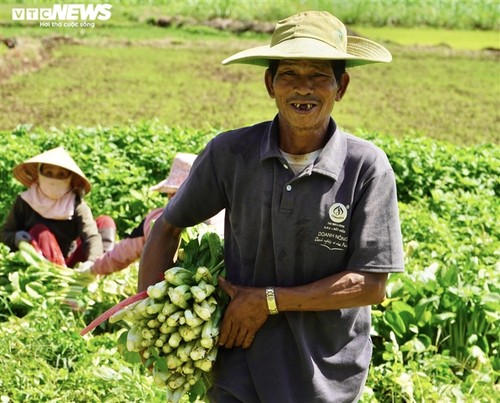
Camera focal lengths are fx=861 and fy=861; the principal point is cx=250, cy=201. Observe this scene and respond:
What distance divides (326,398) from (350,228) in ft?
1.57

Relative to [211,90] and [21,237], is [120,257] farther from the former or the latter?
[211,90]

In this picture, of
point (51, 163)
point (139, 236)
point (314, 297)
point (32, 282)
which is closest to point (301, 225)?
point (314, 297)

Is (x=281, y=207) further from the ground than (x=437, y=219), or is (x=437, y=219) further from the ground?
(x=281, y=207)

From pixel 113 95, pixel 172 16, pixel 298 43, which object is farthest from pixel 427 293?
pixel 172 16

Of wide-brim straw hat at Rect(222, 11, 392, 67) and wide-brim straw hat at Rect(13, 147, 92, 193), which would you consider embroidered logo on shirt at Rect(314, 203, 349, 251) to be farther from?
wide-brim straw hat at Rect(13, 147, 92, 193)

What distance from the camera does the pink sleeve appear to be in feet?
15.0

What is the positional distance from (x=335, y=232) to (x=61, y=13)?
13.3 metres

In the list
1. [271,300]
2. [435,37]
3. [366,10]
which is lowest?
[271,300]

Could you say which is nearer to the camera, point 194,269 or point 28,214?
point 194,269

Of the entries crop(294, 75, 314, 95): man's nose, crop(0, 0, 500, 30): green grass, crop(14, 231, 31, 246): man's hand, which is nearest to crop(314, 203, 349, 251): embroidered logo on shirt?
crop(294, 75, 314, 95): man's nose

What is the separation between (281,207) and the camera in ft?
7.57

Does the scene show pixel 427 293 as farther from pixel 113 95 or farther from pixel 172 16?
pixel 172 16
